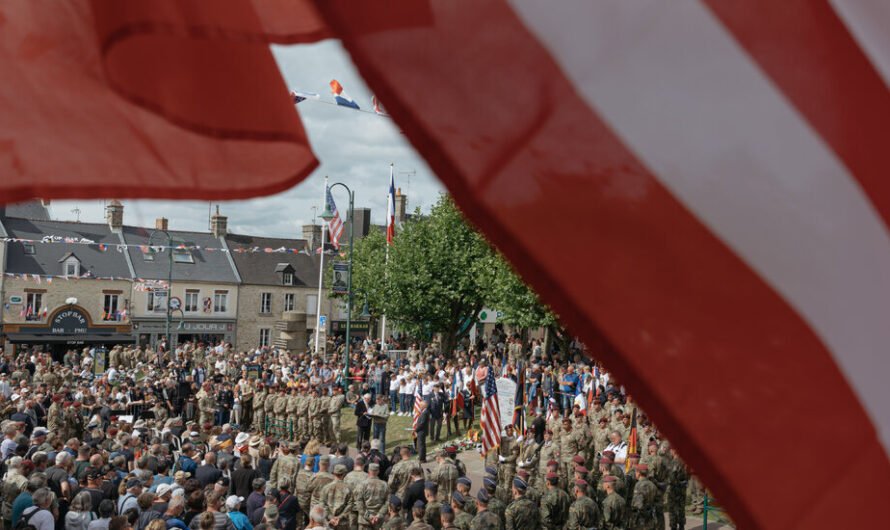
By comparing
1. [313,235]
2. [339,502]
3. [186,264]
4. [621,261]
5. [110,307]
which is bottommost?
[339,502]

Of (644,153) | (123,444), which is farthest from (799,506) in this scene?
(123,444)

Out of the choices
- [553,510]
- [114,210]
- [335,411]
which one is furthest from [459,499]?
[335,411]

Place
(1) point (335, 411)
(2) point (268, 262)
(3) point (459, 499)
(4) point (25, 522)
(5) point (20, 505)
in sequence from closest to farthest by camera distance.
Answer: (4) point (25, 522)
(5) point (20, 505)
(3) point (459, 499)
(1) point (335, 411)
(2) point (268, 262)

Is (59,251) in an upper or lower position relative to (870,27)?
upper

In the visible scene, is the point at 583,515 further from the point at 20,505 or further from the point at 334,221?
the point at 334,221

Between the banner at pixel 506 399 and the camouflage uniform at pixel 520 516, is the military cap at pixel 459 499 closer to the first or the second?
the camouflage uniform at pixel 520 516

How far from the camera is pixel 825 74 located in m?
1.50

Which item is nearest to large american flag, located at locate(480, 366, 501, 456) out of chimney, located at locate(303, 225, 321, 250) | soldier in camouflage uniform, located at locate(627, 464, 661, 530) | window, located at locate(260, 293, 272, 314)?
soldier in camouflage uniform, located at locate(627, 464, 661, 530)

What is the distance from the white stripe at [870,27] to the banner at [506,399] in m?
16.7

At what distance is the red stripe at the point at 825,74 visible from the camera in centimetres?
145

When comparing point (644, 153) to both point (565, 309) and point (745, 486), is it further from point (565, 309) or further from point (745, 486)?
point (745, 486)

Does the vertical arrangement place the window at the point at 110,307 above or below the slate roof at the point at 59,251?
below

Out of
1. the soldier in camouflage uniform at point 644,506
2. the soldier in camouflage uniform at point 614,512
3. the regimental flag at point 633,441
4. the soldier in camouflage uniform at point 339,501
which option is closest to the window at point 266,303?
the regimental flag at point 633,441

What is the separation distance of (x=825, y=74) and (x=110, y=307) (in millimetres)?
58300
